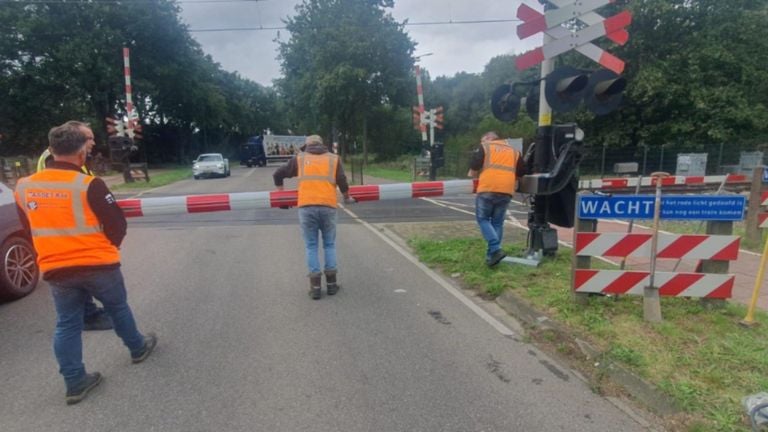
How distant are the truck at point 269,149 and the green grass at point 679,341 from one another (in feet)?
160

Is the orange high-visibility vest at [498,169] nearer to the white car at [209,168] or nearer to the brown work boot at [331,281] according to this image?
the brown work boot at [331,281]

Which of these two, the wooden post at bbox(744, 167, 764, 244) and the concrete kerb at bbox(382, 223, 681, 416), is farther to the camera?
the wooden post at bbox(744, 167, 764, 244)

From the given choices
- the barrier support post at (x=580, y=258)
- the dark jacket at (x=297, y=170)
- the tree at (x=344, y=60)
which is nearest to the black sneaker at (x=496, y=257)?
the barrier support post at (x=580, y=258)

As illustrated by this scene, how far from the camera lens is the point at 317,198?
547cm

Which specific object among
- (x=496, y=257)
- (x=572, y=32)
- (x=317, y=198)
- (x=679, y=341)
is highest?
(x=572, y=32)

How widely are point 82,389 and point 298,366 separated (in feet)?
4.93

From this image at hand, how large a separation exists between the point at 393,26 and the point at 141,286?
3236 centimetres

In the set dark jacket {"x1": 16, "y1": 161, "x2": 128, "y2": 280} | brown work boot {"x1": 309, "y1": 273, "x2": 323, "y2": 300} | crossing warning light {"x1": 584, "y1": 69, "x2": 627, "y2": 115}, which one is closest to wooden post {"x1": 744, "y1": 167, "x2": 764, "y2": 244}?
crossing warning light {"x1": 584, "y1": 69, "x2": 627, "y2": 115}

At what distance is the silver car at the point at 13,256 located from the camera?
5328mm

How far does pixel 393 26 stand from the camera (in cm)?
3475

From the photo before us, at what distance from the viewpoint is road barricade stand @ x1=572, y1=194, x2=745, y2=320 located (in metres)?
4.45

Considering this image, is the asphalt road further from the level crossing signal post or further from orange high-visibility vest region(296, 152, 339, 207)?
the level crossing signal post

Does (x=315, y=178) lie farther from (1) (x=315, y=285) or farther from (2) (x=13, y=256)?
(2) (x=13, y=256)

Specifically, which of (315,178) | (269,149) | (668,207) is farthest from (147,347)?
(269,149)
